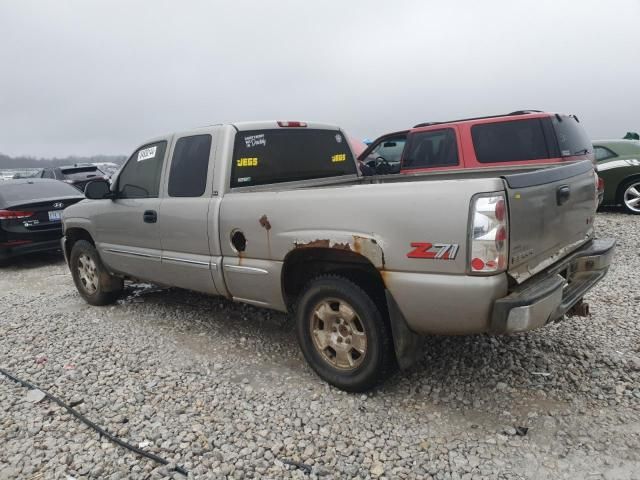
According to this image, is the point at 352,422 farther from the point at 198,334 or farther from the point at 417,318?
the point at 198,334

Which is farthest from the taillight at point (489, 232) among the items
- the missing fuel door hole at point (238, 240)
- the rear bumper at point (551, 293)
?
the missing fuel door hole at point (238, 240)

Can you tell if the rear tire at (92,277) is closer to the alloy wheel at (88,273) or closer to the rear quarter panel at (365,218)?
the alloy wheel at (88,273)

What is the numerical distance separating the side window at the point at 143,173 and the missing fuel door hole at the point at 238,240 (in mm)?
1200

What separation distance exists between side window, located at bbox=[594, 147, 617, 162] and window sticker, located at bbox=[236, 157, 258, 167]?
7.88 meters

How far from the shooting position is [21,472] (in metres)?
2.55

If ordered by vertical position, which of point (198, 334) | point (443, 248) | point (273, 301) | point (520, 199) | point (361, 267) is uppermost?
point (520, 199)

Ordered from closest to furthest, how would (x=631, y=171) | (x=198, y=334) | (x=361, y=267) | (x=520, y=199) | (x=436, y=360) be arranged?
(x=520, y=199) → (x=361, y=267) → (x=436, y=360) → (x=198, y=334) → (x=631, y=171)

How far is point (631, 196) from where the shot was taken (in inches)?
342

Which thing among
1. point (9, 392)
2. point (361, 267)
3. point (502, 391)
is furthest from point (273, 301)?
point (9, 392)

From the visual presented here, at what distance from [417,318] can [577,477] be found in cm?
107

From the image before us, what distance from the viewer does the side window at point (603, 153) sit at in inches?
349

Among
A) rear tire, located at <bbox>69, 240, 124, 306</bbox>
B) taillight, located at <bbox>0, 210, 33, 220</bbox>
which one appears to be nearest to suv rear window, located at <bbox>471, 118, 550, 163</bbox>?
rear tire, located at <bbox>69, 240, 124, 306</bbox>

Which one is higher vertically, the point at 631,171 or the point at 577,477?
the point at 631,171

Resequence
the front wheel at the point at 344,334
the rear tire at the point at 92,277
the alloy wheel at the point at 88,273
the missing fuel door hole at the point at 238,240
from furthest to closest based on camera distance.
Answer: the alloy wheel at the point at 88,273
the rear tire at the point at 92,277
the missing fuel door hole at the point at 238,240
the front wheel at the point at 344,334
